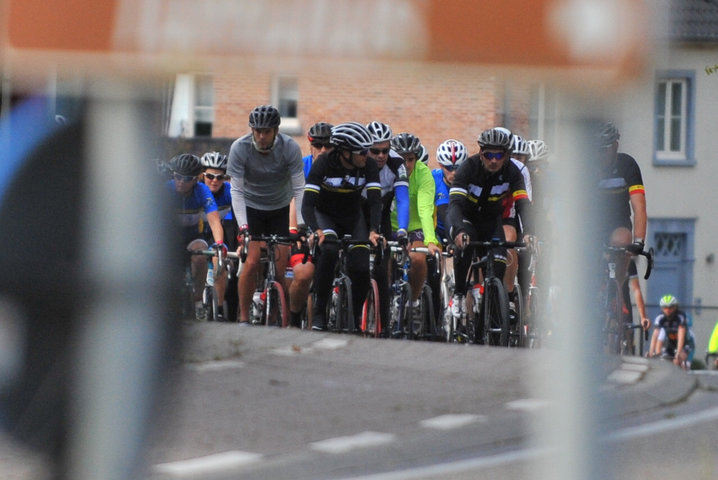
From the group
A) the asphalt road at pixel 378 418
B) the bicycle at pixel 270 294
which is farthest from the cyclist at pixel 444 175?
the asphalt road at pixel 378 418

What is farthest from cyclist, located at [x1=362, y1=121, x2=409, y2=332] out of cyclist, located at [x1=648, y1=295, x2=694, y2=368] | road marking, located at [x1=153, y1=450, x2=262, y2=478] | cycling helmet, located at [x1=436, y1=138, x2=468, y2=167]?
cyclist, located at [x1=648, y1=295, x2=694, y2=368]

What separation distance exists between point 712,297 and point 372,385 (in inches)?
1134

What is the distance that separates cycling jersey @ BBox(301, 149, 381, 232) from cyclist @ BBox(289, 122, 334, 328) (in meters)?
0.24

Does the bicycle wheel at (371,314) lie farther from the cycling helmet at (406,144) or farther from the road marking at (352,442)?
the road marking at (352,442)

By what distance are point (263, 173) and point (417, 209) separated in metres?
1.72

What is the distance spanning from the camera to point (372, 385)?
19.3 ft

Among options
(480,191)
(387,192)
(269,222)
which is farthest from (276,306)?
(480,191)

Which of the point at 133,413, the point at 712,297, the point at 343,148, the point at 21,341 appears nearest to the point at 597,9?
the point at 133,413

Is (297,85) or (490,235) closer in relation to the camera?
(297,85)

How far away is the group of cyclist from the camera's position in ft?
32.9

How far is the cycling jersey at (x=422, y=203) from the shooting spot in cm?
1122

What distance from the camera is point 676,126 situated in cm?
3466

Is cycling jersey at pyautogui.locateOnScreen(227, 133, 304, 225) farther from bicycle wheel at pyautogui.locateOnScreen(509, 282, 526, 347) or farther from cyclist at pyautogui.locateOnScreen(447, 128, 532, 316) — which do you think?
bicycle wheel at pyautogui.locateOnScreen(509, 282, 526, 347)

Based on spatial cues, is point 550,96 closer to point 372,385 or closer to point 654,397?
point 372,385
